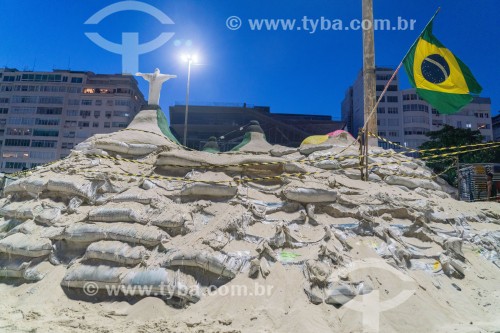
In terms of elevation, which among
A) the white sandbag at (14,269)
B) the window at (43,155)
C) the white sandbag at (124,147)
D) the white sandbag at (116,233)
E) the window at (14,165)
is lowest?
the white sandbag at (14,269)

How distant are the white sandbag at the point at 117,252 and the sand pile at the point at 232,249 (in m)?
0.03

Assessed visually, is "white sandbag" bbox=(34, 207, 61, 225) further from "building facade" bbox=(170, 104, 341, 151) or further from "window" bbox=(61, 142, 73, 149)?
"window" bbox=(61, 142, 73, 149)

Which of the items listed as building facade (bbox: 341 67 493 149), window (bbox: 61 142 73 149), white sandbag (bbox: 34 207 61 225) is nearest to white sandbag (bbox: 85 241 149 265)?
white sandbag (bbox: 34 207 61 225)

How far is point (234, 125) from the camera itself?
118 feet

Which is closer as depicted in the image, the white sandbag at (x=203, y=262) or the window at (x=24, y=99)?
the white sandbag at (x=203, y=262)


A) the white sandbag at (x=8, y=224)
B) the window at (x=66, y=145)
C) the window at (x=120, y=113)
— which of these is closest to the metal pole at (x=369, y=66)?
the white sandbag at (x=8, y=224)

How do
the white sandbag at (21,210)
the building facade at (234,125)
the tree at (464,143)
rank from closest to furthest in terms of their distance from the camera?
the white sandbag at (21,210), the tree at (464,143), the building facade at (234,125)

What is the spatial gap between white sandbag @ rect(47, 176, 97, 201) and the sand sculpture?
0.03 metres

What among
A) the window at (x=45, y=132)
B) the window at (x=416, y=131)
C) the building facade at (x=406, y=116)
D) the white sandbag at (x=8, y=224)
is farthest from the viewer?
the window at (x=45, y=132)

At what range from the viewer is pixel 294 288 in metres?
5.59

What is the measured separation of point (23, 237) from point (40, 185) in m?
1.63

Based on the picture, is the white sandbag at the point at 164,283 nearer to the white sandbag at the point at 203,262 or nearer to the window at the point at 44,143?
the white sandbag at the point at 203,262

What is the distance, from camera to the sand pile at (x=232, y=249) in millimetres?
5152

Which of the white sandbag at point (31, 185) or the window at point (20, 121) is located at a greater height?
the window at point (20, 121)
